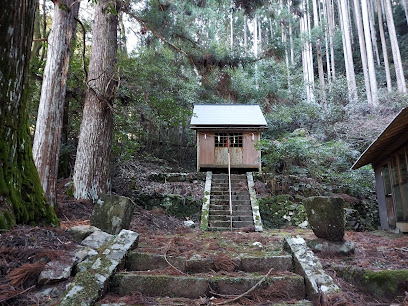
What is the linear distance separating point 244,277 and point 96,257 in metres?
1.38

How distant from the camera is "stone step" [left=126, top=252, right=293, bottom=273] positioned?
2.86m

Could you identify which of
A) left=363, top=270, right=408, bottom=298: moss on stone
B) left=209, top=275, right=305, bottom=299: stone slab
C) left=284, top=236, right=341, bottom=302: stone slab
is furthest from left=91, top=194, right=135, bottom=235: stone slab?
left=363, top=270, right=408, bottom=298: moss on stone

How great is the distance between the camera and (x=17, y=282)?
199cm

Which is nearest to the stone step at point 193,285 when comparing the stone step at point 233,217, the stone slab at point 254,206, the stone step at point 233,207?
the stone slab at point 254,206

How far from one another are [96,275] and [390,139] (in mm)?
6762

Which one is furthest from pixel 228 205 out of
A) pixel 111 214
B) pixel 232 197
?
pixel 111 214

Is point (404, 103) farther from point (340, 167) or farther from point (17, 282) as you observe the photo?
point (17, 282)

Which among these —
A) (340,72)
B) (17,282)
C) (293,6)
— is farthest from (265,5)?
(340,72)

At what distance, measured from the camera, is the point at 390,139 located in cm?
642

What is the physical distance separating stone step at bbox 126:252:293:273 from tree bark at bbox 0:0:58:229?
49.7 inches

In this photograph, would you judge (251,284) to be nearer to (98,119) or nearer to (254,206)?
(98,119)

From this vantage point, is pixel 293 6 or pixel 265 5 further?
pixel 293 6

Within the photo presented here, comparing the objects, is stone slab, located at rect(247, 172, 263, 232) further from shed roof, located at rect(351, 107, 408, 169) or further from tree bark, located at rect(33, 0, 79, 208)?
tree bark, located at rect(33, 0, 79, 208)

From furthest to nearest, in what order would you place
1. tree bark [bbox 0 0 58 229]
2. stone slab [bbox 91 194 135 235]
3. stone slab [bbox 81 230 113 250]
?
stone slab [bbox 91 194 135 235] < stone slab [bbox 81 230 113 250] < tree bark [bbox 0 0 58 229]
